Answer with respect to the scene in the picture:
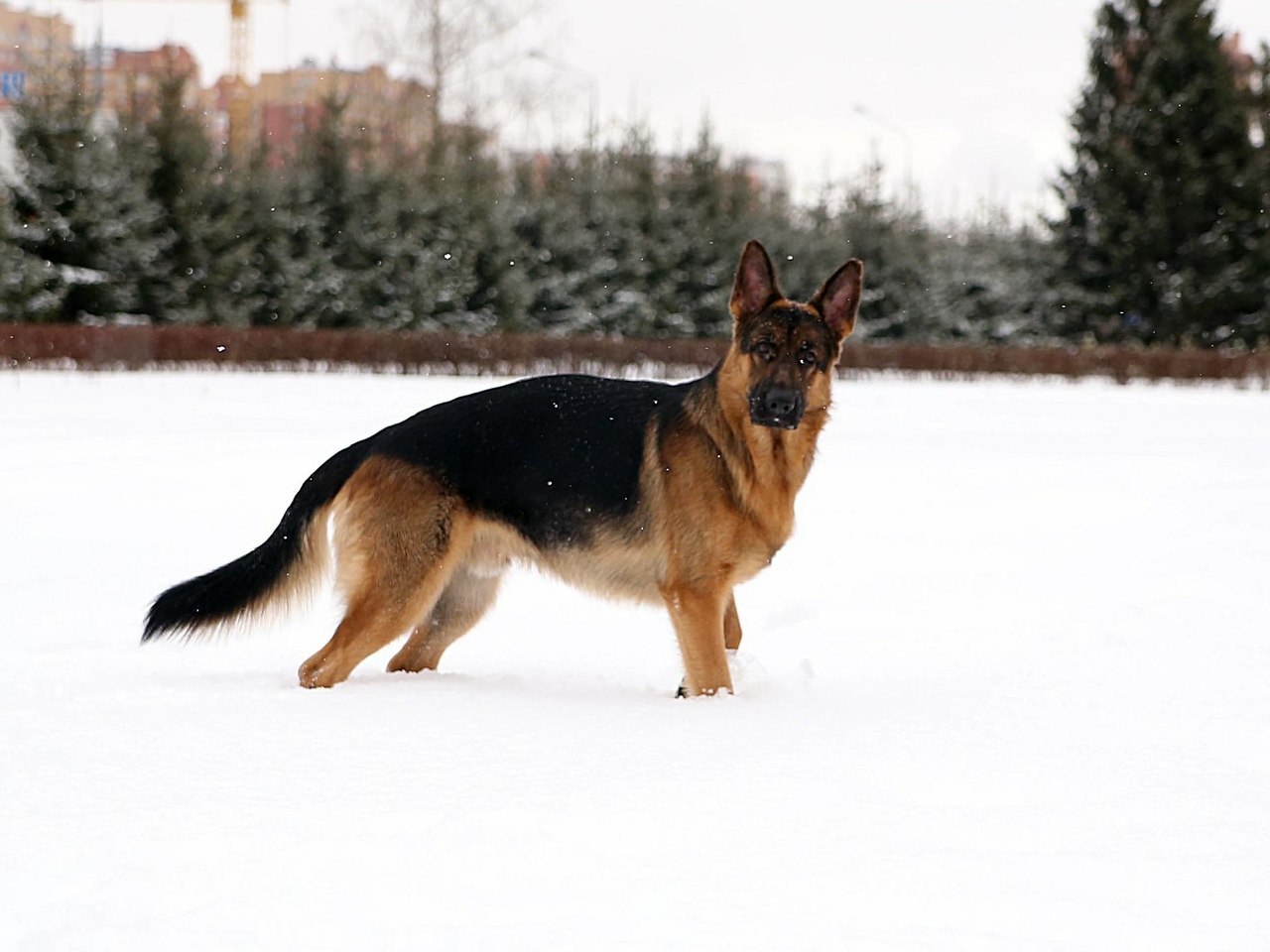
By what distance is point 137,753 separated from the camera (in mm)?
4125

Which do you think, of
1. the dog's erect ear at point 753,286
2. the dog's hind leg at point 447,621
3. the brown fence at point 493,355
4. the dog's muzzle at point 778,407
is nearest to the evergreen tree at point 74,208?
the brown fence at point 493,355

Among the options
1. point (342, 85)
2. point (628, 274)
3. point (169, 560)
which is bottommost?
point (169, 560)

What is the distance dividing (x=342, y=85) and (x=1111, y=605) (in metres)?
59.6

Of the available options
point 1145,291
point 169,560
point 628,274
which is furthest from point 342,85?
point 169,560

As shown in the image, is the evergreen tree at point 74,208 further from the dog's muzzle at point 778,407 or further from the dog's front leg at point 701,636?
the dog's muzzle at point 778,407

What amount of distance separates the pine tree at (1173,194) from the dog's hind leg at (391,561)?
39566 millimetres

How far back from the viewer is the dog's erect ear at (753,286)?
17.9ft

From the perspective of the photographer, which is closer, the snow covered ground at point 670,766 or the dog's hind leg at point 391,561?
the snow covered ground at point 670,766

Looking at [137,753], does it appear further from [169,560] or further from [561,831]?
[169,560]

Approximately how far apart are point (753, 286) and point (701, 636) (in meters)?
1.38

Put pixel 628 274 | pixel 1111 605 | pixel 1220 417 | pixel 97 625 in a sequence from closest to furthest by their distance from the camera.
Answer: pixel 97 625 → pixel 1111 605 → pixel 1220 417 → pixel 628 274

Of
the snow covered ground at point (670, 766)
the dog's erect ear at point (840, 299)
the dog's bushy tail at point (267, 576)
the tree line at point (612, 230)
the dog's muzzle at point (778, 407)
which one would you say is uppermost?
the tree line at point (612, 230)

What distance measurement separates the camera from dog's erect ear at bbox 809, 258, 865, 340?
5480mm

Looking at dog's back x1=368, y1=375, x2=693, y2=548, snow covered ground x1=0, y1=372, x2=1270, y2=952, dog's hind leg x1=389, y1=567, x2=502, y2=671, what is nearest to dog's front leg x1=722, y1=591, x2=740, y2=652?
snow covered ground x1=0, y1=372, x2=1270, y2=952
